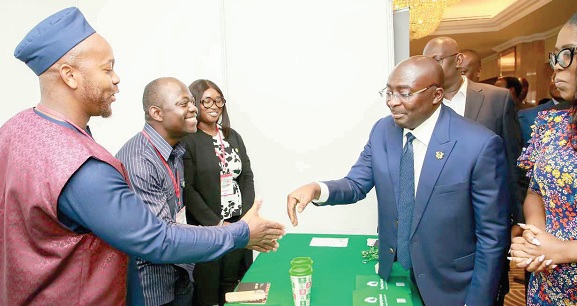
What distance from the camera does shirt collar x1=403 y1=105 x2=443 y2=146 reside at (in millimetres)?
1806

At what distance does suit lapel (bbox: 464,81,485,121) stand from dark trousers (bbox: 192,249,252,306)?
193 centimetres

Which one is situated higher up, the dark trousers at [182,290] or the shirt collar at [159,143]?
the shirt collar at [159,143]

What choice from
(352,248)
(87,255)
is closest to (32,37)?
(87,255)

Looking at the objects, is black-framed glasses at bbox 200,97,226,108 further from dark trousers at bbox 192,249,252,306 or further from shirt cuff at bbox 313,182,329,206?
shirt cuff at bbox 313,182,329,206

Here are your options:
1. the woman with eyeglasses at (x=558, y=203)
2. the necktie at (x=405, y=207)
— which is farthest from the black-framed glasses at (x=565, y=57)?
the necktie at (x=405, y=207)

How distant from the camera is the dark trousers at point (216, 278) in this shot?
2803mm

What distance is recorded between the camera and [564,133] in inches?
59.3

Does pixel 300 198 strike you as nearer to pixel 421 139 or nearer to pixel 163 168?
pixel 421 139

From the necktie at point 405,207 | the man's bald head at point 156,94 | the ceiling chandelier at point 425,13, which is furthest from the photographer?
the ceiling chandelier at point 425,13

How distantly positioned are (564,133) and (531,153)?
0.21 m

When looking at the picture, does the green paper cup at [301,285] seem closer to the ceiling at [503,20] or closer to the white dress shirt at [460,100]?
the white dress shirt at [460,100]

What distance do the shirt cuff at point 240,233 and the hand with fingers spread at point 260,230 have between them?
0.03m

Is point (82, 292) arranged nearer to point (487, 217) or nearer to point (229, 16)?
point (487, 217)

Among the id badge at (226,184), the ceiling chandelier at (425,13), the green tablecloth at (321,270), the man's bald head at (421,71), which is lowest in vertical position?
the green tablecloth at (321,270)
